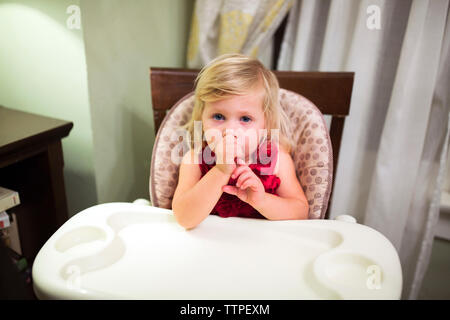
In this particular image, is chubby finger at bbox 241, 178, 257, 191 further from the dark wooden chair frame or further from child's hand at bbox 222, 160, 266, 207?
the dark wooden chair frame

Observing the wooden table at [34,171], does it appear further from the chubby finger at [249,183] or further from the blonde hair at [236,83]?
the chubby finger at [249,183]

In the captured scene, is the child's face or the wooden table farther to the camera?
the wooden table

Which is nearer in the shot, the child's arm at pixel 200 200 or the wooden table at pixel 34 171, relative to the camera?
the child's arm at pixel 200 200

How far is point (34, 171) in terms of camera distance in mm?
999

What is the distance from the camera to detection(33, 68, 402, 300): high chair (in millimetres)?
531

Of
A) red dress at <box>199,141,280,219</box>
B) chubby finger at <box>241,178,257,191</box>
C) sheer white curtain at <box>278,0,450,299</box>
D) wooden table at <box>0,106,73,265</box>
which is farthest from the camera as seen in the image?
sheer white curtain at <box>278,0,450,299</box>

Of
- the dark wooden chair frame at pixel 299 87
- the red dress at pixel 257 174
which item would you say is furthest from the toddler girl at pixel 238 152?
the dark wooden chair frame at pixel 299 87

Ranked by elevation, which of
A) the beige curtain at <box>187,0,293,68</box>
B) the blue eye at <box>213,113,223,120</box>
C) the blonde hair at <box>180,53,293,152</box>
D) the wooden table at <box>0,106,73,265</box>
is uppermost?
the beige curtain at <box>187,0,293,68</box>

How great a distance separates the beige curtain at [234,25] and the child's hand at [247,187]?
628 mm

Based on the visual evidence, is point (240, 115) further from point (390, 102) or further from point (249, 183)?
point (390, 102)

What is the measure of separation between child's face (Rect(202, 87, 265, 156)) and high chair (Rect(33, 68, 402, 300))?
0.52 ft

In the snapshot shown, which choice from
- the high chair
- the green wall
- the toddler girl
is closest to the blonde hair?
the toddler girl

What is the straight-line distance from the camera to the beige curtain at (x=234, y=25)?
1.11 meters
